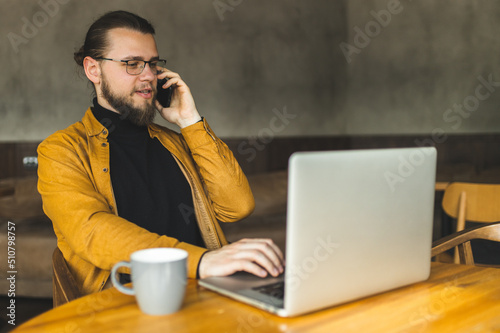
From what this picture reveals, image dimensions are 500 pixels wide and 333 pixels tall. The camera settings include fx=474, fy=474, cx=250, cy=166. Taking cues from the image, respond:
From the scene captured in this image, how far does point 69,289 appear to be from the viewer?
3.46 ft

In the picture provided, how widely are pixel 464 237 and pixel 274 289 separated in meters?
0.76

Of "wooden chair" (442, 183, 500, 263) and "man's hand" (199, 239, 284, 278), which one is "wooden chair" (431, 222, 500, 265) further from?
"wooden chair" (442, 183, 500, 263)

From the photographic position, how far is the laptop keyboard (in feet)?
2.73

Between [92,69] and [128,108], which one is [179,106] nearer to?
[128,108]

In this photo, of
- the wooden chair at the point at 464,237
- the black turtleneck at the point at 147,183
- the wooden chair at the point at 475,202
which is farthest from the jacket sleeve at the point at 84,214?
the wooden chair at the point at 475,202

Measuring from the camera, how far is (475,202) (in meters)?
2.21

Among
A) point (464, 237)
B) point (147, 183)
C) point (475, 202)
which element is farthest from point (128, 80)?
point (475, 202)

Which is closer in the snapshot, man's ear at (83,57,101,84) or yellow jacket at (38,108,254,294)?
yellow jacket at (38,108,254,294)

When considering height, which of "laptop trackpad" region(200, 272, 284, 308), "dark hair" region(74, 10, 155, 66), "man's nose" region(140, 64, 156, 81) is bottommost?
"laptop trackpad" region(200, 272, 284, 308)

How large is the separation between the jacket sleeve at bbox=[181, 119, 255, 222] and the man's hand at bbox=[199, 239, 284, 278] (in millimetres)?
669

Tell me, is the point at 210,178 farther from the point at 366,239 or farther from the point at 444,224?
the point at 444,224

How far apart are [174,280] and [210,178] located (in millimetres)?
895

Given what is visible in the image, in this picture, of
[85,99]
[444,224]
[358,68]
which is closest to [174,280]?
[444,224]

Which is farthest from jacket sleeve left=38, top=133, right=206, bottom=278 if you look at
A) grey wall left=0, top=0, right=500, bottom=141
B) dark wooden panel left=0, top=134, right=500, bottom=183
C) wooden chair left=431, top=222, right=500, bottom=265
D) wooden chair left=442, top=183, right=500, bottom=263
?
dark wooden panel left=0, top=134, right=500, bottom=183
